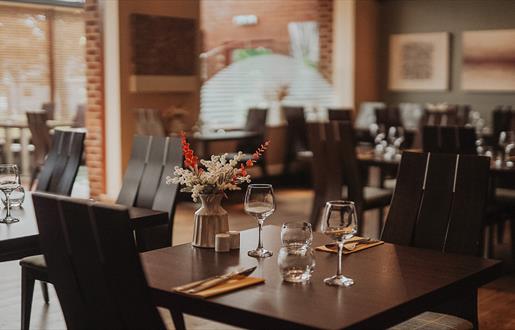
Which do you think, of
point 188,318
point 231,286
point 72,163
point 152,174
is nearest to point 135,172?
point 152,174

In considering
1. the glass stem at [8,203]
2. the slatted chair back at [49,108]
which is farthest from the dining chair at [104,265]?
the slatted chair back at [49,108]

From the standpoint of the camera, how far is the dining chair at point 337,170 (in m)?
5.83

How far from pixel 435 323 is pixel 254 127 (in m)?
6.54

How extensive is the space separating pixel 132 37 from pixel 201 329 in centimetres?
453

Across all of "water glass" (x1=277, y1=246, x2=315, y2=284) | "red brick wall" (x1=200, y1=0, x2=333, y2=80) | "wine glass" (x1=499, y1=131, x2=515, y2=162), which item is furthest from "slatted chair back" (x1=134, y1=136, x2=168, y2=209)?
"red brick wall" (x1=200, y1=0, x2=333, y2=80)

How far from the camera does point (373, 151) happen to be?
6.48m

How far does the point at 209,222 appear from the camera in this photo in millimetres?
2824

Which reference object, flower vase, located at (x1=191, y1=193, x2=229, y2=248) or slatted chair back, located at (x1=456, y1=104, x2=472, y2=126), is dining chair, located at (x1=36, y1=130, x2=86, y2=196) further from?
slatted chair back, located at (x1=456, y1=104, x2=472, y2=126)

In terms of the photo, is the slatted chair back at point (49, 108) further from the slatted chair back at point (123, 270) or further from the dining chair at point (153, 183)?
the slatted chair back at point (123, 270)

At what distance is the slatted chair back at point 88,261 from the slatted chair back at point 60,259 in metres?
0.03

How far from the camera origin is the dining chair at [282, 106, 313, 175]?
959 cm

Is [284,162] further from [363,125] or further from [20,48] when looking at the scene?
[20,48]

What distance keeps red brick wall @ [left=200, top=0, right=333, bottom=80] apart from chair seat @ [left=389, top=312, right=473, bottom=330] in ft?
27.4

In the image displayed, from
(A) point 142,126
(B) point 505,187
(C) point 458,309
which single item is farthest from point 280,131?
(C) point 458,309
